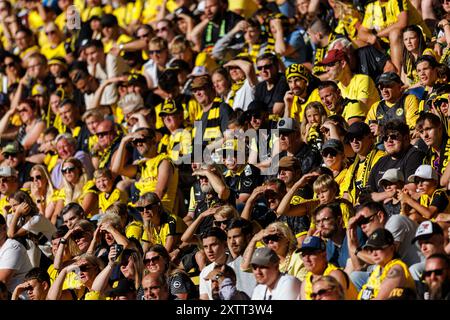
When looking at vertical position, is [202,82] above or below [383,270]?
above

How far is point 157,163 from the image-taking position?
623 inches

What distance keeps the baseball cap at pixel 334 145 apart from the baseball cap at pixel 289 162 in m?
0.42

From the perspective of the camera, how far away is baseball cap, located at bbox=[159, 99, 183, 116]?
16.6 meters

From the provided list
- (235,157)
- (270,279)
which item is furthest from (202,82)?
(270,279)

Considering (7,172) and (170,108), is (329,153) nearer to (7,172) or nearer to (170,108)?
(170,108)

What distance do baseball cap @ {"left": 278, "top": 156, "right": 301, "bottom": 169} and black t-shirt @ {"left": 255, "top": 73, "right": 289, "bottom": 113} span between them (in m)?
1.80

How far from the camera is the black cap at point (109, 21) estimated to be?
805 inches

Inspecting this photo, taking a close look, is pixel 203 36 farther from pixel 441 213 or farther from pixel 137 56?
pixel 441 213

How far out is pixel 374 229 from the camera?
39.0ft

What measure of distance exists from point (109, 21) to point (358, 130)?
7602mm

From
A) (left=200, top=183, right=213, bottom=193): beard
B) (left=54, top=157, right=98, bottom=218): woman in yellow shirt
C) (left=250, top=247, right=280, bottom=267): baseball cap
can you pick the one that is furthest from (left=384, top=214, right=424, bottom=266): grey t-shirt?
(left=54, top=157, right=98, bottom=218): woman in yellow shirt

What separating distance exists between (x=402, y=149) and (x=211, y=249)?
2168 mm

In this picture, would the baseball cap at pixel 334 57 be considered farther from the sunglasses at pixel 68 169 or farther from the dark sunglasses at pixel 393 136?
the sunglasses at pixel 68 169

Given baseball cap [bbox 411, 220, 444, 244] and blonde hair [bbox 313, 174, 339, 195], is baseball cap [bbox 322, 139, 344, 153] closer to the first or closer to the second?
blonde hair [bbox 313, 174, 339, 195]
